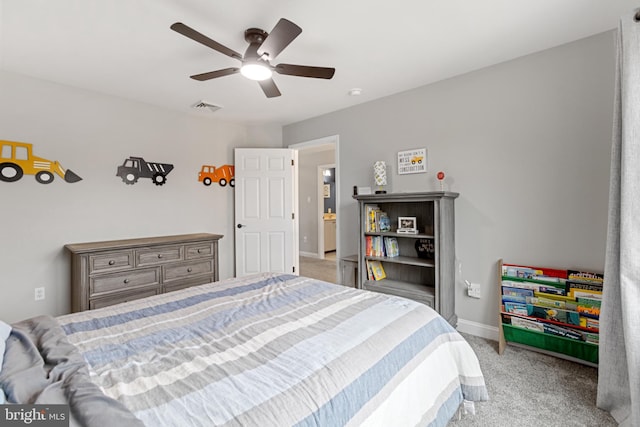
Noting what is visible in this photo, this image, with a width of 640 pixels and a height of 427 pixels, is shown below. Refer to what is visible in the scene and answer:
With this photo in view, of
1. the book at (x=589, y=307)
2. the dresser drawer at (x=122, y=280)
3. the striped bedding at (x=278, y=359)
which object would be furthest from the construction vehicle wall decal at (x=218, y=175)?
the book at (x=589, y=307)

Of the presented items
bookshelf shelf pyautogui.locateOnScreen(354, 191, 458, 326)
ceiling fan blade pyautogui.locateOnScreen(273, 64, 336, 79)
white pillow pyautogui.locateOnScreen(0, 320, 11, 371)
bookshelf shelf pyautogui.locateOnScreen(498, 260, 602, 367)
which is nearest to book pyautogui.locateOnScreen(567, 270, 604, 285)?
bookshelf shelf pyautogui.locateOnScreen(498, 260, 602, 367)

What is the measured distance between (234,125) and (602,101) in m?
3.96

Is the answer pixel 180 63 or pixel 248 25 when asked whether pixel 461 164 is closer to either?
pixel 248 25

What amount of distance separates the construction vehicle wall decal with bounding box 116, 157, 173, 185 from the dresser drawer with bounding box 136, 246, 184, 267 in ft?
2.96

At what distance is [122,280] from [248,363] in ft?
7.90

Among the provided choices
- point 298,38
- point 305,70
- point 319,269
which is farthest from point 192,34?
point 319,269

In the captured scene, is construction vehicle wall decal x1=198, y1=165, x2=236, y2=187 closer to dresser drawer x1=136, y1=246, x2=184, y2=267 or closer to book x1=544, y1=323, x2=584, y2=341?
dresser drawer x1=136, y1=246, x2=184, y2=267

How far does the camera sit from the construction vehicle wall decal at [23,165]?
103 inches

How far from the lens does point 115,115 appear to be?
325cm

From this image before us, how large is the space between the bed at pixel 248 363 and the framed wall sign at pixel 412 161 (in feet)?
5.96

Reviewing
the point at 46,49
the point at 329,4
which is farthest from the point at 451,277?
the point at 46,49

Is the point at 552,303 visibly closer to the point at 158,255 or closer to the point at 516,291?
the point at 516,291

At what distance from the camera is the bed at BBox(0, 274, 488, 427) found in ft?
2.69

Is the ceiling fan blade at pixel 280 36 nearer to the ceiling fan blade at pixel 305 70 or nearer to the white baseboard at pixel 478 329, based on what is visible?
the ceiling fan blade at pixel 305 70
